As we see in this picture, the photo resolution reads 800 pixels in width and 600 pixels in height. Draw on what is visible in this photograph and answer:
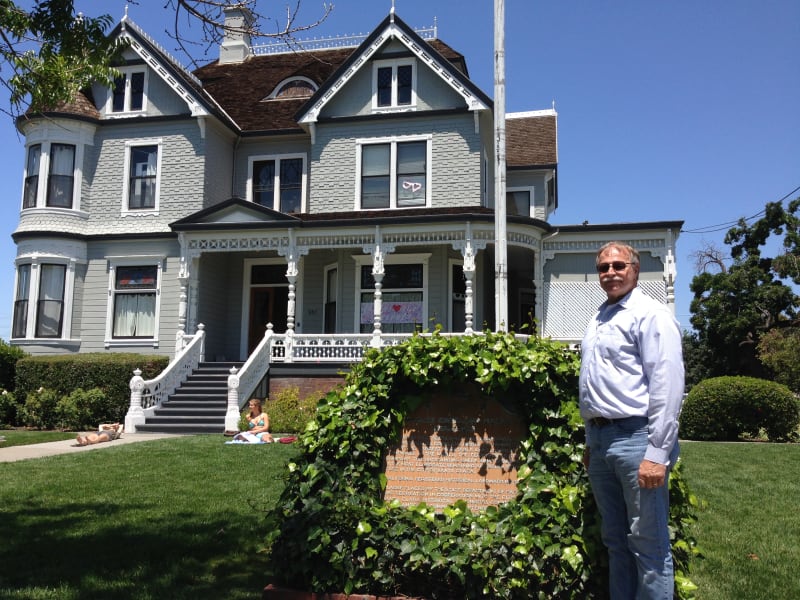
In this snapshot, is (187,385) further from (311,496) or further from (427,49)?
(311,496)

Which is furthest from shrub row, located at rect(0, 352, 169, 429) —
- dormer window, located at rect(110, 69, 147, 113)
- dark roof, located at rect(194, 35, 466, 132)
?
dark roof, located at rect(194, 35, 466, 132)

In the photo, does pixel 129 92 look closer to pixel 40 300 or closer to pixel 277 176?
pixel 277 176

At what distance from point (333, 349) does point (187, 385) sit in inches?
155

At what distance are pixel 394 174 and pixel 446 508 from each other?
1656 centimetres

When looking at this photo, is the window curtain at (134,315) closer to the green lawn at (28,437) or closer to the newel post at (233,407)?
the green lawn at (28,437)

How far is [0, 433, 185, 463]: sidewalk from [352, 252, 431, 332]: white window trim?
269 inches

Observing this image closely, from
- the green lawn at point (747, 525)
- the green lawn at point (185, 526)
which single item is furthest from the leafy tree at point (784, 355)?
the green lawn at point (185, 526)

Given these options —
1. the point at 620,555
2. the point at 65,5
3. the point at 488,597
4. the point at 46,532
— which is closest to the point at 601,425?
the point at 620,555

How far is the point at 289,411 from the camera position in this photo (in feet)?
54.2

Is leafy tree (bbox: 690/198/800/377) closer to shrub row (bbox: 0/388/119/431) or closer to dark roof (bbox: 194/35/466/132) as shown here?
dark roof (bbox: 194/35/466/132)

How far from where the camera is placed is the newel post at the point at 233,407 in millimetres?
15531

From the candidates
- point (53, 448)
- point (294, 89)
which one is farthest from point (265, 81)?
point (53, 448)

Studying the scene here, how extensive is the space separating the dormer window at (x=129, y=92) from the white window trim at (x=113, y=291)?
15.5 feet

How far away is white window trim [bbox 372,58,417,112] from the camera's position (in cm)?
2050
